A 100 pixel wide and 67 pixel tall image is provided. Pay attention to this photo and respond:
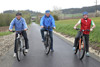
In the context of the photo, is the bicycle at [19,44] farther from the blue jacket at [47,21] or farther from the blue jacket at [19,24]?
the blue jacket at [47,21]

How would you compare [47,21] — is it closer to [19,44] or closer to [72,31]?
[19,44]

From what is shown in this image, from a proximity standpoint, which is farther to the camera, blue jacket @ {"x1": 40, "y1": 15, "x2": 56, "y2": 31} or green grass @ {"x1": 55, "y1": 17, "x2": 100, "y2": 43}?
green grass @ {"x1": 55, "y1": 17, "x2": 100, "y2": 43}

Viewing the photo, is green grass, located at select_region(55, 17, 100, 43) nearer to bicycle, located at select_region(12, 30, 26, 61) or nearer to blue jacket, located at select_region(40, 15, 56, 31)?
blue jacket, located at select_region(40, 15, 56, 31)

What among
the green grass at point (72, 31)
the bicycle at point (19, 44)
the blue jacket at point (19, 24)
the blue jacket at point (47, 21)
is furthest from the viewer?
the green grass at point (72, 31)

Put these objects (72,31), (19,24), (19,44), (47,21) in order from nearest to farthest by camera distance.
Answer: (19,44) < (19,24) < (47,21) < (72,31)

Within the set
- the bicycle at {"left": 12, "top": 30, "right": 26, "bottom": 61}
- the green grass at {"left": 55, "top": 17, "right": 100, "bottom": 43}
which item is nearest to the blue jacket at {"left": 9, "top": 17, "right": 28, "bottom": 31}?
the bicycle at {"left": 12, "top": 30, "right": 26, "bottom": 61}

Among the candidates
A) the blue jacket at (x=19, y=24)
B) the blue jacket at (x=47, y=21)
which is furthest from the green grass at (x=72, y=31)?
the blue jacket at (x=19, y=24)

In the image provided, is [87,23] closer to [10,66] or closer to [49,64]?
[49,64]

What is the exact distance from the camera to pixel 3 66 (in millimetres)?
4531

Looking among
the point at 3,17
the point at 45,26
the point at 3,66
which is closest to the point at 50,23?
the point at 45,26

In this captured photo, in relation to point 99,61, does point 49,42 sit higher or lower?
higher

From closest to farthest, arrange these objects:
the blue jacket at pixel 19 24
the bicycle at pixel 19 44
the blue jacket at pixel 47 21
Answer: the bicycle at pixel 19 44
the blue jacket at pixel 19 24
the blue jacket at pixel 47 21

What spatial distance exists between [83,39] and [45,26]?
6.77 ft

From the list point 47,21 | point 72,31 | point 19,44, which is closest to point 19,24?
point 19,44
